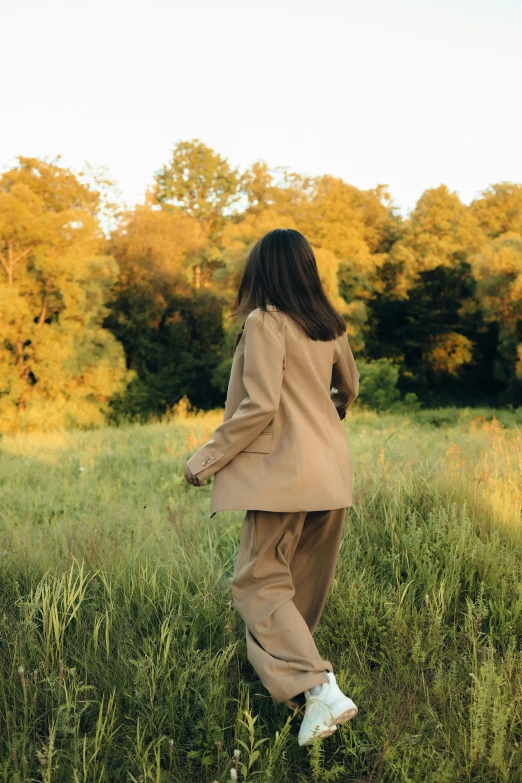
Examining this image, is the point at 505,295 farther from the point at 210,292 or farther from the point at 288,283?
the point at 288,283

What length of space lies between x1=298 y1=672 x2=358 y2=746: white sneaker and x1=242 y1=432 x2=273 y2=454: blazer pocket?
0.82 meters

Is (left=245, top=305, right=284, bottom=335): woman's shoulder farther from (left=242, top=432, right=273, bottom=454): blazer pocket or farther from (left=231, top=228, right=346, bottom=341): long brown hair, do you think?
(left=242, top=432, right=273, bottom=454): blazer pocket

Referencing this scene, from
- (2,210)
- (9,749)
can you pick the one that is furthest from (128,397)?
(9,749)

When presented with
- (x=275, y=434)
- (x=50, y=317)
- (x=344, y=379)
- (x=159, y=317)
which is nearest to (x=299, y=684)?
(x=275, y=434)

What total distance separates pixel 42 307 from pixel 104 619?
15832 millimetres

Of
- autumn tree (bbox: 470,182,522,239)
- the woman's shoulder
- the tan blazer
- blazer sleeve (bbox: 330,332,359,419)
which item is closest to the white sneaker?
the tan blazer

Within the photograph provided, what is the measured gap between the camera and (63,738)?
240 cm

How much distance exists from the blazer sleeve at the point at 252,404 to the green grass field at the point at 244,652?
0.76 m

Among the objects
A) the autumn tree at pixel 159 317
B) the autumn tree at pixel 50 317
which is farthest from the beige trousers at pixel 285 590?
the autumn tree at pixel 159 317

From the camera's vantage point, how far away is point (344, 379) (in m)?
2.92

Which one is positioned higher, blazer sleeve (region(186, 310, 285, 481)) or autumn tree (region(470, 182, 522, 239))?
autumn tree (region(470, 182, 522, 239))

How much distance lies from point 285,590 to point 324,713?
0.46 meters

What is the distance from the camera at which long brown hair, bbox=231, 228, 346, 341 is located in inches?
104

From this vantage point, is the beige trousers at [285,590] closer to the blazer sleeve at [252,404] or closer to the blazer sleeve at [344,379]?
the blazer sleeve at [252,404]
